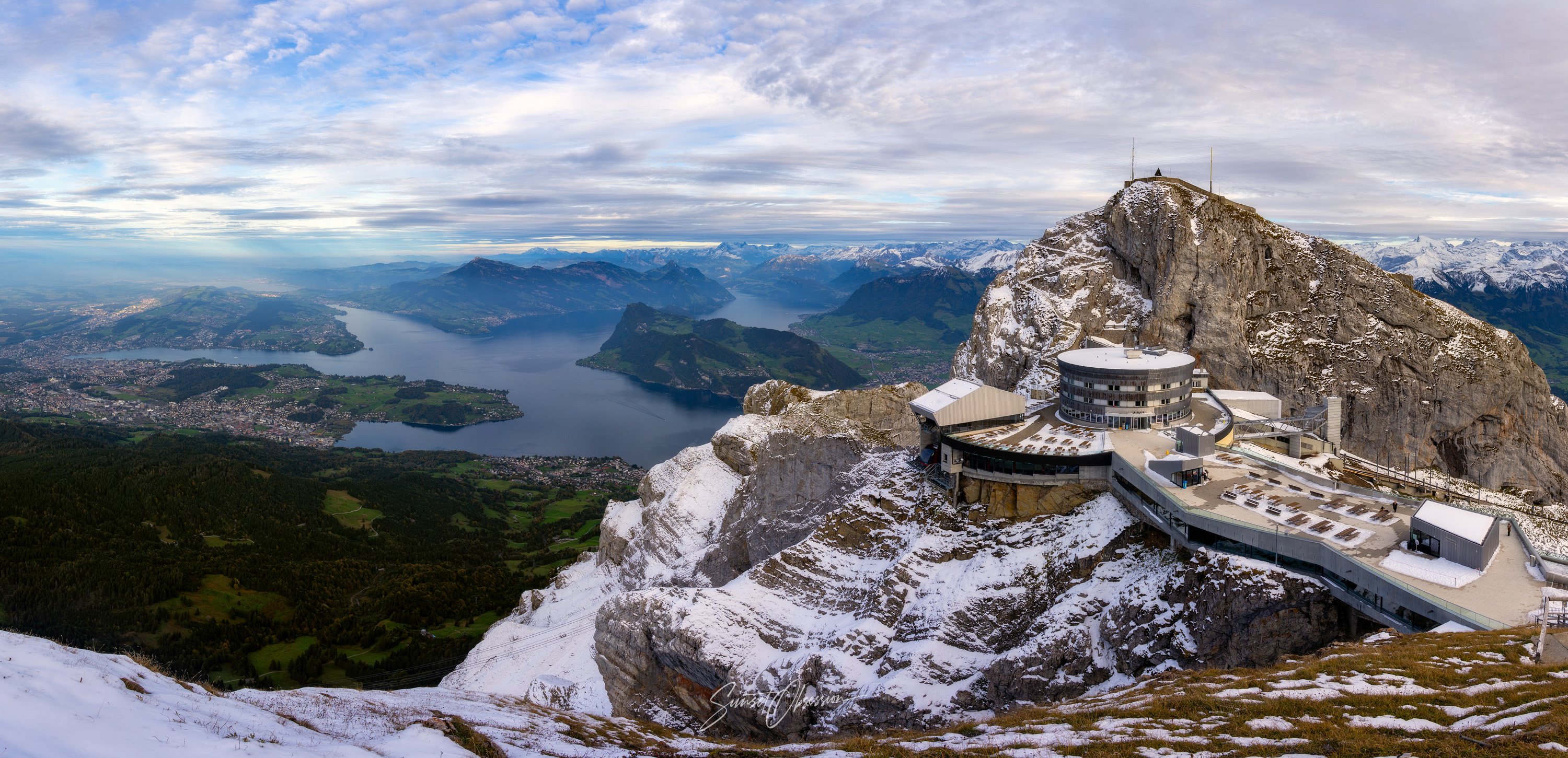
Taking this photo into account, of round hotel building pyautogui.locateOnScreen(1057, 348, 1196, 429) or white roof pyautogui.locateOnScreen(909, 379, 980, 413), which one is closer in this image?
white roof pyautogui.locateOnScreen(909, 379, 980, 413)

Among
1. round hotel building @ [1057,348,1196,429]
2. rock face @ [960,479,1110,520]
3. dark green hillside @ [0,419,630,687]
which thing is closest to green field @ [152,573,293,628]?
dark green hillside @ [0,419,630,687]

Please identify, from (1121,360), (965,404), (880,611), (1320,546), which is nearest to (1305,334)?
(1121,360)

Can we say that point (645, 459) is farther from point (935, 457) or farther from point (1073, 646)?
point (1073, 646)

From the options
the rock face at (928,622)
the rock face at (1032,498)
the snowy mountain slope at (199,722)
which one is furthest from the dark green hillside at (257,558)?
the rock face at (1032,498)

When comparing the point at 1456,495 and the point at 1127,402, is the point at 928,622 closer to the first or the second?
the point at 1127,402

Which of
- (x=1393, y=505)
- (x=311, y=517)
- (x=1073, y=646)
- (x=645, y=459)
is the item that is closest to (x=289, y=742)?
(x=1073, y=646)

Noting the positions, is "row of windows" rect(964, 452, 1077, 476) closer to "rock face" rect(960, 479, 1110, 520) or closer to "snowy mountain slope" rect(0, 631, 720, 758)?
"rock face" rect(960, 479, 1110, 520)

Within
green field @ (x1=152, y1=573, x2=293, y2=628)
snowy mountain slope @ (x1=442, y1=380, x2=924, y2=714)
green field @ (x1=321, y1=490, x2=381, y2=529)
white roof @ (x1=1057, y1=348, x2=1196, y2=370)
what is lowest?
green field @ (x1=321, y1=490, x2=381, y2=529)

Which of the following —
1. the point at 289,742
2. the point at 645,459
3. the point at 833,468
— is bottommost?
the point at 645,459
